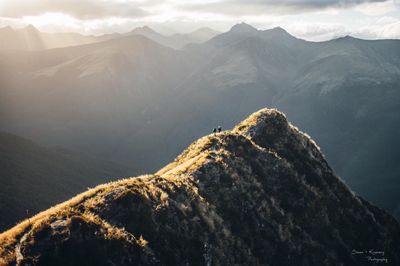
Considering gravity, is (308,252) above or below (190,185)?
below

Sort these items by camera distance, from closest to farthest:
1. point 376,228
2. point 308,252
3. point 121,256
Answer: point 121,256
point 308,252
point 376,228

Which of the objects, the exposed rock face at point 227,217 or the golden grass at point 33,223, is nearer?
the golden grass at point 33,223

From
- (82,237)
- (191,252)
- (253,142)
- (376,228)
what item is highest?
(253,142)

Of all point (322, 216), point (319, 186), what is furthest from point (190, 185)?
point (319, 186)

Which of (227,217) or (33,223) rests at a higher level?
(33,223)

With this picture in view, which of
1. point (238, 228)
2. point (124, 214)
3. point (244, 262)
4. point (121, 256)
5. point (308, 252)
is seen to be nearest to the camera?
point (121, 256)

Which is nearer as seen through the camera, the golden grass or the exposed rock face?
the golden grass

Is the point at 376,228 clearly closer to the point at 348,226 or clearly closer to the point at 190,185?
the point at 348,226

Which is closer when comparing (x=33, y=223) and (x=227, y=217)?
(x=33, y=223)
